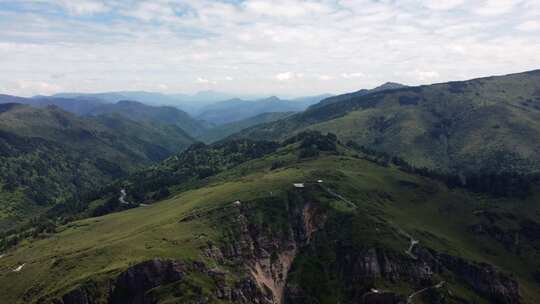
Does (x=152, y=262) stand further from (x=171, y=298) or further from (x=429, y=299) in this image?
(x=429, y=299)

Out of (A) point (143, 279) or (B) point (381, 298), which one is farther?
(B) point (381, 298)

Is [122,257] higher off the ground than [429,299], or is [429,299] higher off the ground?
[122,257]

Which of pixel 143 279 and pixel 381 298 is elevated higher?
pixel 143 279

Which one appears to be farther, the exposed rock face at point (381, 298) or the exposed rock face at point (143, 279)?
the exposed rock face at point (381, 298)

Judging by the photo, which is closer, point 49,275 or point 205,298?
point 205,298

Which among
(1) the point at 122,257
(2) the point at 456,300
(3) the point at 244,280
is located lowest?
(2) the point at 456,300

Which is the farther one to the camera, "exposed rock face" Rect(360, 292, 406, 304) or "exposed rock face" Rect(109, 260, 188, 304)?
"exposed rock face" Rect(360, 292, 406, 304)

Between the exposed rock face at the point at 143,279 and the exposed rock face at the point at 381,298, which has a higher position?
the exposed rock face at the point at 143,279

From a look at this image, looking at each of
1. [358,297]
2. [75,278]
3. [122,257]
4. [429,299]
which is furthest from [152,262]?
[429,299]

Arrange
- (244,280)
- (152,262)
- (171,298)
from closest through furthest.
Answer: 1. (171,298)
2. (152,262)
3. (244,280)

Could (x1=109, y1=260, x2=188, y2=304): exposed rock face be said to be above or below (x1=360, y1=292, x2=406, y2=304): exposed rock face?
above

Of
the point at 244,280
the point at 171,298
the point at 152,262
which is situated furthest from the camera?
the point at 244,280
